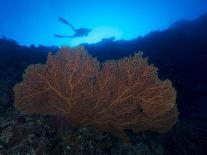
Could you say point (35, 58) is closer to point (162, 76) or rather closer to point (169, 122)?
point (162, 76)

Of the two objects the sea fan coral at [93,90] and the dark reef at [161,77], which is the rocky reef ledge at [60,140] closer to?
the dark reef at [161,77]

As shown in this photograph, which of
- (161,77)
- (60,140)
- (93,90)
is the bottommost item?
(60,140)

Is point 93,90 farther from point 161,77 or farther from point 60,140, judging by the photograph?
point 161,77

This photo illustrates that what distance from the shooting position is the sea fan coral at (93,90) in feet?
15.4

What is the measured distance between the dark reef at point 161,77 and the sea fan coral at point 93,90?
537 mm

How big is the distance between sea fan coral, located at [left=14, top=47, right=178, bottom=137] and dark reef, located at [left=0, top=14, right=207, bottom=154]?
537 millimetres

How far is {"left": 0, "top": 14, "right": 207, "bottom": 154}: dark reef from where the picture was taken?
5230mm

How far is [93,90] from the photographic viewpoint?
4.82 metres

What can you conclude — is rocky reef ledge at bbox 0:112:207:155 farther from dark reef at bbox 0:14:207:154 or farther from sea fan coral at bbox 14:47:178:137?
sea fan coral at bbox 14:47:178:137

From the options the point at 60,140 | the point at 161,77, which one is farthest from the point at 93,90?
the point at 161,77

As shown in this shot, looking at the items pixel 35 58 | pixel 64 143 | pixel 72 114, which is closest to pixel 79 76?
pixel 72 114

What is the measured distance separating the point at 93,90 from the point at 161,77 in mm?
7511

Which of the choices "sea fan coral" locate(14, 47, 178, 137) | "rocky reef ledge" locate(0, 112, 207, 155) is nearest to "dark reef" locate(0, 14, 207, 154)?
"rocky reef ledge" locate(0, 112, 207, 155)

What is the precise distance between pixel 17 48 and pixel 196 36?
12631 mm
